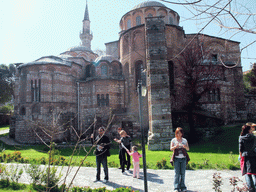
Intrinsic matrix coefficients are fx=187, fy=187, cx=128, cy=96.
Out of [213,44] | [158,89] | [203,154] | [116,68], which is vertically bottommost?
[203,154]

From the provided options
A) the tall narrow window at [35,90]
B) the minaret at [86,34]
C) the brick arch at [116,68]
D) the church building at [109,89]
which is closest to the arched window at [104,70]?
the church building at [109,89]

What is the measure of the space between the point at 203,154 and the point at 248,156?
580 centimetres

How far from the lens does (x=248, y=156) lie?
174 inches

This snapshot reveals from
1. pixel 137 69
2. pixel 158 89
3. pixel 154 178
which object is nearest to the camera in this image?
pixel 154 178

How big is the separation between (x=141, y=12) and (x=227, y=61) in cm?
1253

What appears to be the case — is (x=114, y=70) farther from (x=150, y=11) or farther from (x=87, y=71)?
(x=150, y=11)

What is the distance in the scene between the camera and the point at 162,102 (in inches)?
493

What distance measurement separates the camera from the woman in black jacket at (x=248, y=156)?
4332 mm

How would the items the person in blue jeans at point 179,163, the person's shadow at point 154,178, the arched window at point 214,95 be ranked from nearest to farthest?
the person in blue jeans at point 179,163, the person's shadow at point 154,178, the arched window at point 214,95

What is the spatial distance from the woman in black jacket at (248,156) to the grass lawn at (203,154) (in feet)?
9.64

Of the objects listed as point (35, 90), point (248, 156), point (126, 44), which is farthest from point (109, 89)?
point (248, 156)

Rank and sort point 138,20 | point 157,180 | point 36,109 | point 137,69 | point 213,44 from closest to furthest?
point 157,180
point 36,109
point 137,69
point 138,20
point 213,44

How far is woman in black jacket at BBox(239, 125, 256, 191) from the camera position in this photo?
14.2ft

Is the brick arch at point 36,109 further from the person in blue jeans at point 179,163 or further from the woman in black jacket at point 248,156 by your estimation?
the woman in black jacket at point 248,156
